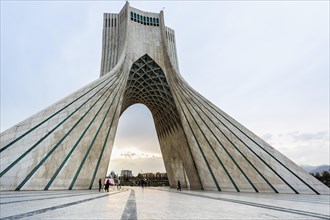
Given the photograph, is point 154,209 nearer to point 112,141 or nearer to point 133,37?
point 112,141

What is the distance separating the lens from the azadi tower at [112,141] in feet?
25.9

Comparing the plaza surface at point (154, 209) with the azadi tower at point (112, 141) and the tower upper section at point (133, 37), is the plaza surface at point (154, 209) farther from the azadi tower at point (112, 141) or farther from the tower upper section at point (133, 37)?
the tower upper section at point (133, 37)

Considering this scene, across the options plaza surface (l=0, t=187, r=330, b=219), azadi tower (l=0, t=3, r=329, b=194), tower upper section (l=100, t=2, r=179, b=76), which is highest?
tower upper section (l=100, t=2, r=179, b=76)

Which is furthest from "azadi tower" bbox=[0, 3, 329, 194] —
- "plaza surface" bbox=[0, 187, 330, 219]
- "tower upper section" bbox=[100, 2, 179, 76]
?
"plaza surface" bbox=[0, 187, 330, 219]

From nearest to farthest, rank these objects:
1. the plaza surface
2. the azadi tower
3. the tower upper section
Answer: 1. the plaza surface
2. the azadi tower
3. the tower upper section

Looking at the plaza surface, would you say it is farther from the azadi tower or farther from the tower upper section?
the tower upper section

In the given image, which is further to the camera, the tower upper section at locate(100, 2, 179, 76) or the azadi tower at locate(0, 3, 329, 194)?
the tower upper section at locate(100, 2, 179, 76)

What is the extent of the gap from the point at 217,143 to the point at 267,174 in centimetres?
278

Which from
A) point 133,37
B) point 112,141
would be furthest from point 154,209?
point 133,37

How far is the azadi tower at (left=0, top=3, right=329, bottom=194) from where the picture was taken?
7902 mm

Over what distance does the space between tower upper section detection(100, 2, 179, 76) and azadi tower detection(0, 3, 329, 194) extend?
0.17 meters

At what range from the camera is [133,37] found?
55.8ft

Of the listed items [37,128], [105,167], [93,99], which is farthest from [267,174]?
[37,128]

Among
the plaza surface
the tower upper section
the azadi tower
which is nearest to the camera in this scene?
the plaza surface
